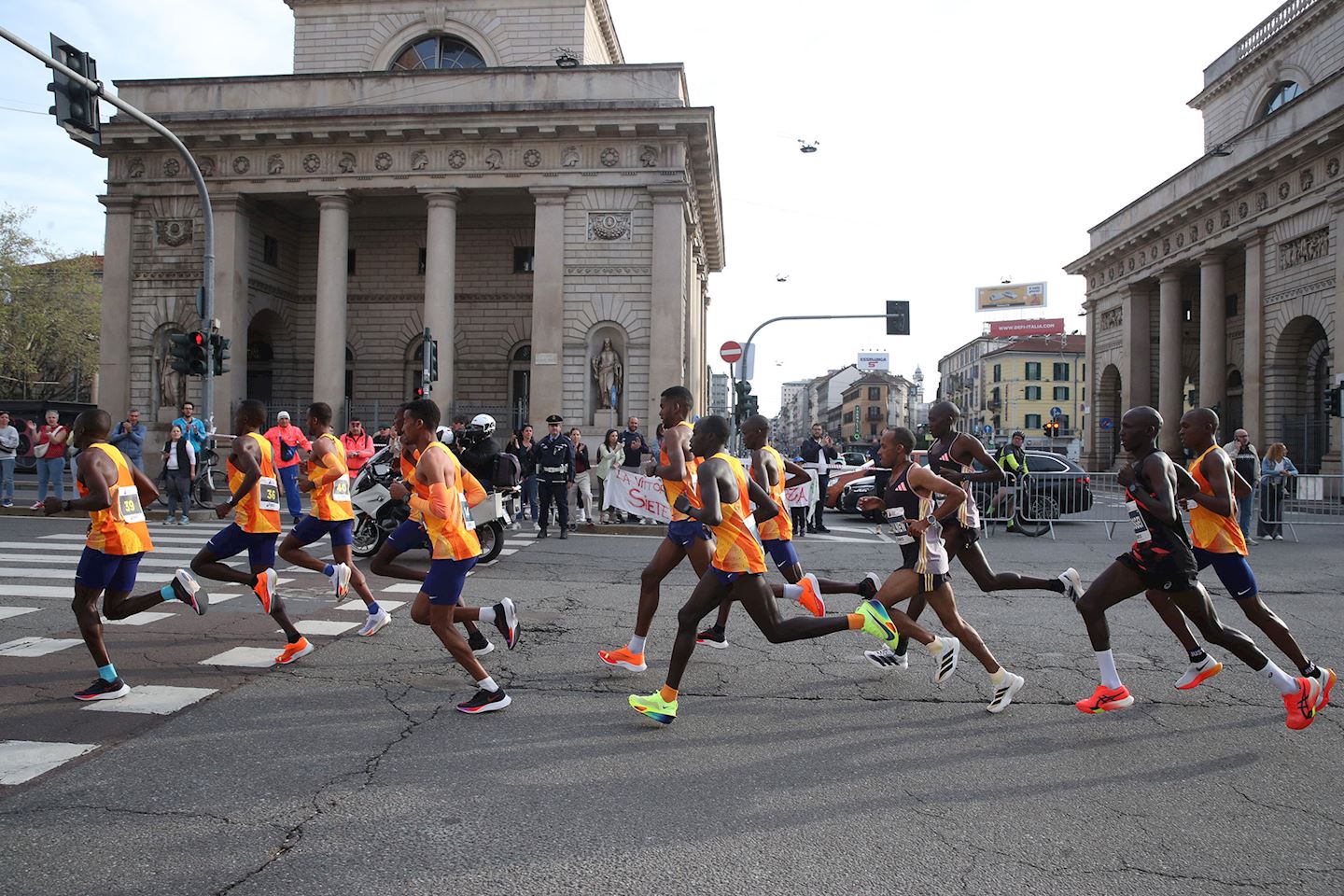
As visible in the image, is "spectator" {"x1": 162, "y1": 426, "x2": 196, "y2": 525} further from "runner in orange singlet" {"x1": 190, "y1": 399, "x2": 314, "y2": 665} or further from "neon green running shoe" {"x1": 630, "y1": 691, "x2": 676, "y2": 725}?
"neon green running shoe" {"x1": 630, "y1": 691, "x2": 676, "y2": 725}

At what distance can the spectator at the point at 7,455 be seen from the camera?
1794 centimetres

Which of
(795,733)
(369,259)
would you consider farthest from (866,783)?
(369,259)

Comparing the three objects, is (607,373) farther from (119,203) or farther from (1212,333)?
(1212,333)

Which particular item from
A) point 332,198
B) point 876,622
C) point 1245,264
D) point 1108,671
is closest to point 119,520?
point 876,622

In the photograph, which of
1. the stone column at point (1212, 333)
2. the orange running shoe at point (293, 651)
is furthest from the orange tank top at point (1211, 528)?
the stone column at point (1212, 333)

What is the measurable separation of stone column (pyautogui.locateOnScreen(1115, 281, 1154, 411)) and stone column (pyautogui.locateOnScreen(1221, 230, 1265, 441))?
8.77 metres

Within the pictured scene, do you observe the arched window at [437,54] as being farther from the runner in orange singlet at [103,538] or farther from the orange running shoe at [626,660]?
the orange running shoe at [626,660]

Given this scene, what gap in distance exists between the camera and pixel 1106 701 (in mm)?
5410

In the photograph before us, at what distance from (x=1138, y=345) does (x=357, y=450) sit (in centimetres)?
3742

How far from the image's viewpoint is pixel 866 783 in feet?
14.0

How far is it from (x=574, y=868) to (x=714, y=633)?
3.91 m

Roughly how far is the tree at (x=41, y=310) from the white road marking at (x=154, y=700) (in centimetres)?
4878

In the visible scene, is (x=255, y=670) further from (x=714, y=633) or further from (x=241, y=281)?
(x=241, y=281)

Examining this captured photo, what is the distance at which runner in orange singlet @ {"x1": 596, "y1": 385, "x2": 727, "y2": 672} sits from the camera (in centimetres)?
613
